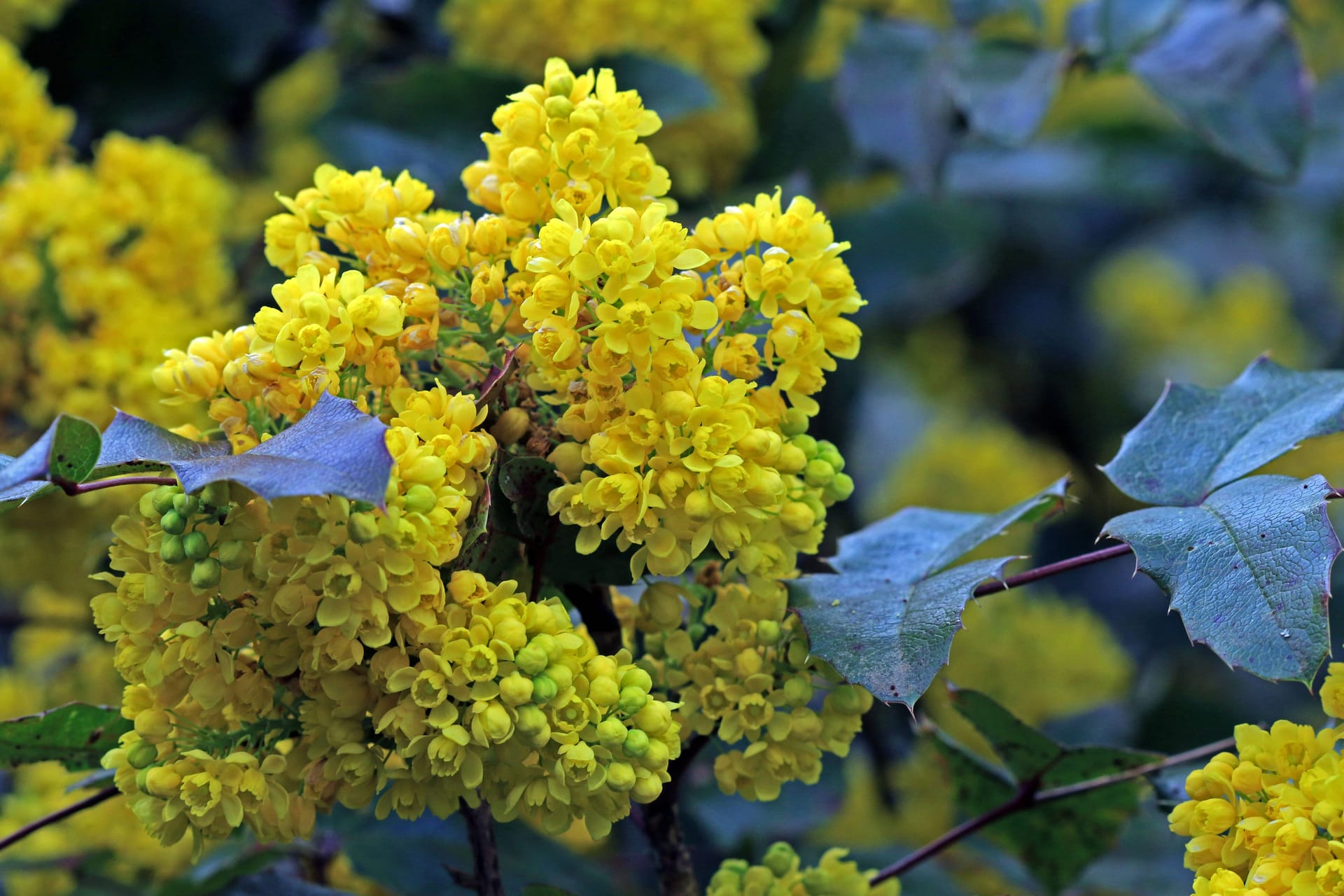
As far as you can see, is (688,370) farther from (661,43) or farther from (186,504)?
(661,43)

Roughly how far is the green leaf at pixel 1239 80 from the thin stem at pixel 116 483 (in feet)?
3.84

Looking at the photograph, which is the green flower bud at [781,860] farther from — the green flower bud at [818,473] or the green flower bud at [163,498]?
the green flower bud at [163,498]

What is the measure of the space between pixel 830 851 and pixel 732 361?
348mm

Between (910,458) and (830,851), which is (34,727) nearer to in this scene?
(830,851)

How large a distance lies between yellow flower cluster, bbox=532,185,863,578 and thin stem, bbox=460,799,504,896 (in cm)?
22

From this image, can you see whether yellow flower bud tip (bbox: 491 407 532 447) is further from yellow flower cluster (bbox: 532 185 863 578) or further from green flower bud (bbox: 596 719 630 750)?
green flower bud (bbox: 596 719 630 750)

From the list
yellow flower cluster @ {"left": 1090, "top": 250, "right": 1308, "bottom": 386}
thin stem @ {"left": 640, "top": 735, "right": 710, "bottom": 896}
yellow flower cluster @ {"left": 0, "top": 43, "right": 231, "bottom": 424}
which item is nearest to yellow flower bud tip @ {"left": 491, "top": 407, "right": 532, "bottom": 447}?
thin stem @ {"left": 640, "top": 735, "right": 710, "bottom": 896}

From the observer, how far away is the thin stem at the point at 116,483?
2.11 feet

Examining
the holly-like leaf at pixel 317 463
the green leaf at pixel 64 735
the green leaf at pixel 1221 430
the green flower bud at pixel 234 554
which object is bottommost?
the green leaf at pixel 64 735

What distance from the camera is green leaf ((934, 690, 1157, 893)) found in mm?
911

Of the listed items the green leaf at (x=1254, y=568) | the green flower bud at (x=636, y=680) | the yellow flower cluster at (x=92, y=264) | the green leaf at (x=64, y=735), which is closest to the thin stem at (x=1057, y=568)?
the green leaf at (x=1254, y=568)

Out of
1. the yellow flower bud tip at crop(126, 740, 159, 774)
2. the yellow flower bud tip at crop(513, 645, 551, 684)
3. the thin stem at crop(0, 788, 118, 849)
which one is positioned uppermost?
the yellow flower bud tip at crop(513, 645, 551, 684)

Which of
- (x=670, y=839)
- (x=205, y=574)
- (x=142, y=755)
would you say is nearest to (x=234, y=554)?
(x=205, y=574)

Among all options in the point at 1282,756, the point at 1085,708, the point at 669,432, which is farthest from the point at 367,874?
the point at 1085,708
